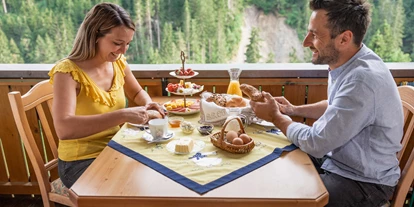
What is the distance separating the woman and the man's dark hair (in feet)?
2.88

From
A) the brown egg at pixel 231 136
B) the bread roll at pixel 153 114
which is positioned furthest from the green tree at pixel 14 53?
the brown egg at pixel 231 136

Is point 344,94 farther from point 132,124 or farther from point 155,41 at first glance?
point 155,41

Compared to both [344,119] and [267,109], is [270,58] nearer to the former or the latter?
[267,109]

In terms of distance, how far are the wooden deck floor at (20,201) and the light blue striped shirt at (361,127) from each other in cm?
193

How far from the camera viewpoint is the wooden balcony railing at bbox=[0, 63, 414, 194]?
211cm

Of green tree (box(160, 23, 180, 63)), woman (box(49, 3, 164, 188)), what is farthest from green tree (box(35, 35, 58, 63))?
woman (box(49, 3, 164, 188))

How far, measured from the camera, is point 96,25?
60.1 inches

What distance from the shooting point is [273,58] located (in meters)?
3.33

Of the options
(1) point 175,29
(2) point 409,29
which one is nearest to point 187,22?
(1) point 175,29

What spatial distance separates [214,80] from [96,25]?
2.91ft

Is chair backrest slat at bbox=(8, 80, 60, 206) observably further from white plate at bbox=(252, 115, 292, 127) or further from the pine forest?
the pine forest

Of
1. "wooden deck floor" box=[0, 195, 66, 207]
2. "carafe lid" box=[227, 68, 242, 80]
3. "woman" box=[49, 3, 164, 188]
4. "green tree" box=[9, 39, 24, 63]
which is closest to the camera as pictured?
"woman" box=[49, 3, 164, 188]

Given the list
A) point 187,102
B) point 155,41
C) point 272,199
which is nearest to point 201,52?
point 155,41

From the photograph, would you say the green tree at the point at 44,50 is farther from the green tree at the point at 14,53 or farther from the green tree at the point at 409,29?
the green tree at the point at 409,29
